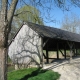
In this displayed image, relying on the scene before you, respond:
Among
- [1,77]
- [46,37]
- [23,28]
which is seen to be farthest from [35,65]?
[1,77]

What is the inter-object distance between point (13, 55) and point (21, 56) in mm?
1416

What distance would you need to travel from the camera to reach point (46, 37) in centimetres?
1661

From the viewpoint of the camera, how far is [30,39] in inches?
709

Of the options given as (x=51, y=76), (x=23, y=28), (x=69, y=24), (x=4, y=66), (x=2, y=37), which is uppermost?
(x=69, y=24)

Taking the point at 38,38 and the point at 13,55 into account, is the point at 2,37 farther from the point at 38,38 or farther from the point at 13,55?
the point at 13,55

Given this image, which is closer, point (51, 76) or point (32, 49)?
point (51, 76)

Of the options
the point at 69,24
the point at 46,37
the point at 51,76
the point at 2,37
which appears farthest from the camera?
the point at 69,24

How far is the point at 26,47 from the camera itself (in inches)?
722

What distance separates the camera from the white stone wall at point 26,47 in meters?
17.3

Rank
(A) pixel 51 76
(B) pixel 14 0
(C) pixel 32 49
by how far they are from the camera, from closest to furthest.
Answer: (B) pixel 14 0 → (A) pixel 51 76 → (C) pixel 32 49

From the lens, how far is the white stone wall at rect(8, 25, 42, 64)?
1727 cm

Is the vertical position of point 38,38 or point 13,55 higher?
point 38,38

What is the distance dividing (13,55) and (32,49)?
10.5 feet

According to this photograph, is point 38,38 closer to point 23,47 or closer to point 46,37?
point 46,37
